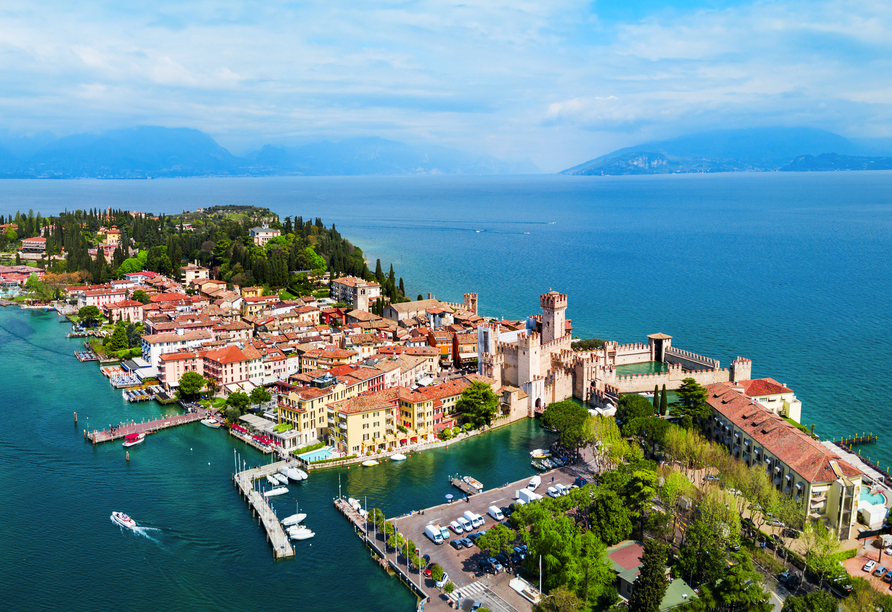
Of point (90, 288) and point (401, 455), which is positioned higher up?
point (90, 288)

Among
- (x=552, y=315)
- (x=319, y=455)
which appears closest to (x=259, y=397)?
(x=319, y=455)

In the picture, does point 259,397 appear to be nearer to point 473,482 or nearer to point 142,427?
point 142,427

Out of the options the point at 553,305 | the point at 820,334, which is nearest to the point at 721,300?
the point at 820,334

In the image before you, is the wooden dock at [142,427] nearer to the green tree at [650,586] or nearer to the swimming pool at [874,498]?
the green tree at [650,586]

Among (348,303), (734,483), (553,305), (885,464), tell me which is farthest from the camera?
(348,303)

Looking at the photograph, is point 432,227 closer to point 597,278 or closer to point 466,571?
point 597,278

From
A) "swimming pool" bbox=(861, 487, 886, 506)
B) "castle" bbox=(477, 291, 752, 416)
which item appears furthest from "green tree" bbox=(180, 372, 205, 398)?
"swimming pool" bbox=(861, 487, 886, 506)
